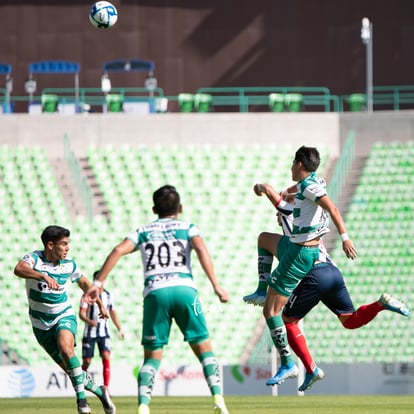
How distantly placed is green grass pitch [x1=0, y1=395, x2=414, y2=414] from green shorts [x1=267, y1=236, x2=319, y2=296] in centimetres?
216

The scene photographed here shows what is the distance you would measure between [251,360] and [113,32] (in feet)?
37.1

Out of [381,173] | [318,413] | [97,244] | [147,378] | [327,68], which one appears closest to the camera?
[147,378]

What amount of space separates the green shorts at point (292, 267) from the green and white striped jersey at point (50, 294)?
191 cm

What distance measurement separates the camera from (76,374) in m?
11.8

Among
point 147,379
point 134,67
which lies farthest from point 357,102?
point 147,379

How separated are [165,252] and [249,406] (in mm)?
5447

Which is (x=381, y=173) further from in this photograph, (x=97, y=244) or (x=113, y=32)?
(x=113, y=32)

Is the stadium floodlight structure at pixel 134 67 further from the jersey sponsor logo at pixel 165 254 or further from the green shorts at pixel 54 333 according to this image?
the jersey sponsor logo at pixel 165 254

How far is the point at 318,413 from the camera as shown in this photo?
13.2 meters

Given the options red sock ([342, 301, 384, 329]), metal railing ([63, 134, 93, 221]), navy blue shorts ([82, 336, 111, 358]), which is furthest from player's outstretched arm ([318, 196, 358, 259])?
metal railing ([63, 134, 93, 221])

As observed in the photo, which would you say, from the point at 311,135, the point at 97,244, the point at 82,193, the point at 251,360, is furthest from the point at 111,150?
the point at 251,360

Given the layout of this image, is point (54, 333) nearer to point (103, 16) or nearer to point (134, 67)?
point (103, 16)

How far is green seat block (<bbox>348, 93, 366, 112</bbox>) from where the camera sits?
28.4 meters

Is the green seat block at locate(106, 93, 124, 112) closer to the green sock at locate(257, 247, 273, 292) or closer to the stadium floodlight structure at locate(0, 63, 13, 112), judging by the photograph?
the stadium floodlight structure at locate(0, 63, 13, 112)
